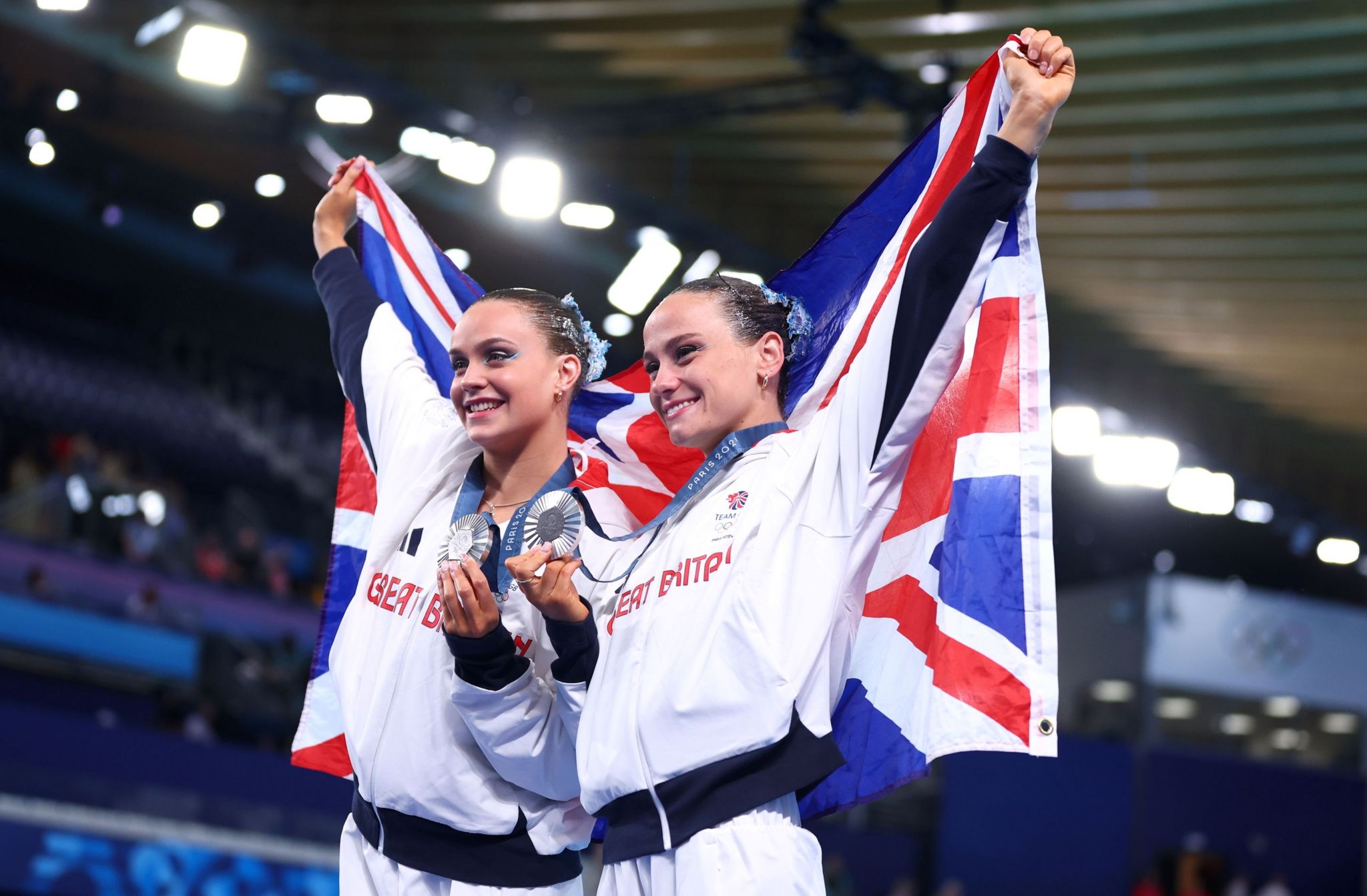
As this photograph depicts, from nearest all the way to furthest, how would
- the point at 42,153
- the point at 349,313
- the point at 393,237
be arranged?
the point at 349,313 < the point at 393,237 < the point at 42,153

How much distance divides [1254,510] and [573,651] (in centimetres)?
1188

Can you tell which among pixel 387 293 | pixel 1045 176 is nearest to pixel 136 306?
pixel 1045 176

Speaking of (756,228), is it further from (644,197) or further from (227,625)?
(227,625)

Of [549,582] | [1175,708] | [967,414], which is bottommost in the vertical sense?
[549,582]

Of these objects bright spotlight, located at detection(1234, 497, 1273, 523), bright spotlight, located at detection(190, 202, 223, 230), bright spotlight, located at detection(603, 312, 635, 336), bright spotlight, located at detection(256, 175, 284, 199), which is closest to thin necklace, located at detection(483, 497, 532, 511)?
bright spotlight, located at detection(603, 312, 635, 336)

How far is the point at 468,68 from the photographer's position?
28.9 ft

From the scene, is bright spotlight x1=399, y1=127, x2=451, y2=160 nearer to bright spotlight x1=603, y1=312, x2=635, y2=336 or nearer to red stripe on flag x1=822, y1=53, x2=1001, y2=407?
bright spotlight x1=603, y1=312, x2=635, y2=336

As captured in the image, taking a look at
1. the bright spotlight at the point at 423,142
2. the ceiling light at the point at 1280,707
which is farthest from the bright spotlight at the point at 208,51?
the ceiling light at the point at 1280,707

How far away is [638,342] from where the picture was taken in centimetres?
914

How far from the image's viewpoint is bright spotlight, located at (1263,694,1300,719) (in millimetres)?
16203

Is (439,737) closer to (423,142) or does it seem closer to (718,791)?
(718,791)

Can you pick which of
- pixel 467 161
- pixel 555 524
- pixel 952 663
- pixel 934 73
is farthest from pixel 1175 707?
pixel 555 524

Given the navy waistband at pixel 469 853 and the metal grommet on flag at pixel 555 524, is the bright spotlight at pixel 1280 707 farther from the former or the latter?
the metal grommet on flag at pixel 555 524

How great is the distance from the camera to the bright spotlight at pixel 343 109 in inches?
323
